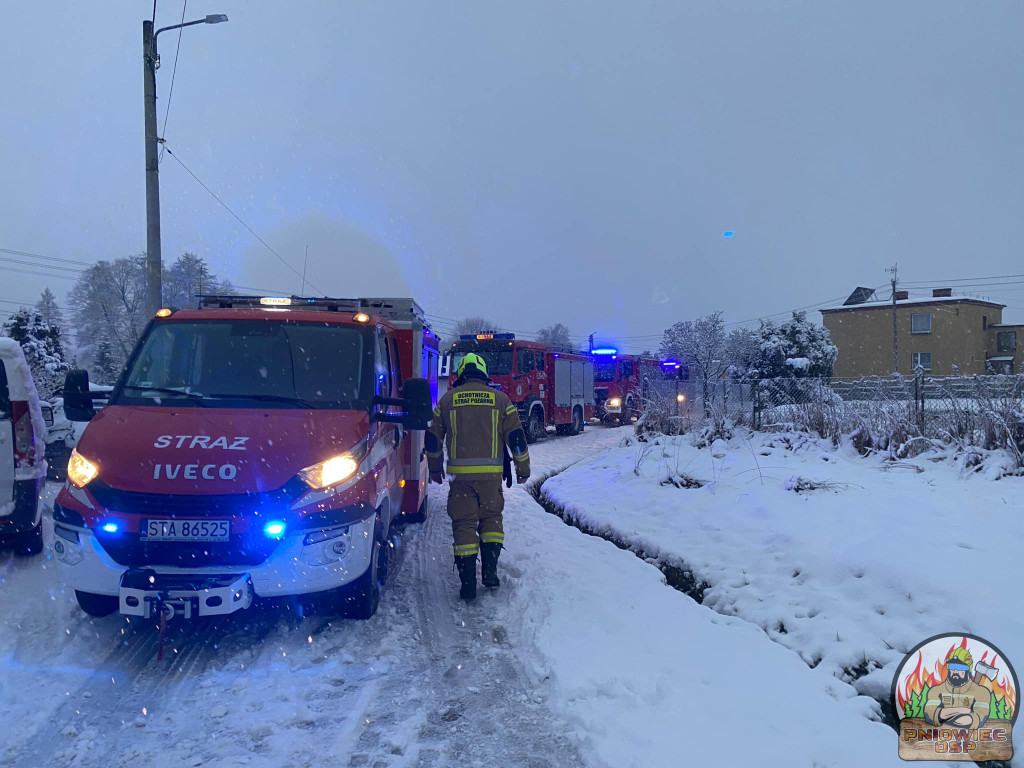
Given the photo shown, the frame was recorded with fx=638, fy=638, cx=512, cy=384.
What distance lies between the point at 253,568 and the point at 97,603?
1.27m

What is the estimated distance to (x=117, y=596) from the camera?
3691mm

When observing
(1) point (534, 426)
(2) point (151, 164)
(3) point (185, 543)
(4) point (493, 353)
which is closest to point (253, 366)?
(3) point (185, 543)

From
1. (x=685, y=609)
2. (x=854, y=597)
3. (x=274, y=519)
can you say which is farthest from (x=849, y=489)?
(x=274, y=519)

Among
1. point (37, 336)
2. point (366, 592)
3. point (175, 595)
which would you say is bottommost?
point (366, 592)

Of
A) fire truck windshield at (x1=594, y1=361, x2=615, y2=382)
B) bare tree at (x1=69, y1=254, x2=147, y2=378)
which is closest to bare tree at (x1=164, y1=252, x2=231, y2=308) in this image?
bare tree at (x1=69, y1=254, x2=147, y2=378)

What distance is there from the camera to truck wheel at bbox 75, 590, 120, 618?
4.06 metres

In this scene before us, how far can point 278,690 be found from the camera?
3539 millimetres

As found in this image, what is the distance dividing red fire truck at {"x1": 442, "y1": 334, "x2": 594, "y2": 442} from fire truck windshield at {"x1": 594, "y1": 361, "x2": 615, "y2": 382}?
11.3 ft

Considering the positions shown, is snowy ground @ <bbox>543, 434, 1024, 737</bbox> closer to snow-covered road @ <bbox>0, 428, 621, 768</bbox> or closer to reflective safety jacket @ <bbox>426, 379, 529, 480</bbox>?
snow-covered road @ <bbox>0, 428, 621, 768</bbox>

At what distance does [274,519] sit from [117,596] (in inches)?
39.0

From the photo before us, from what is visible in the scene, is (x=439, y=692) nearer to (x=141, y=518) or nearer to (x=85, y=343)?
(x=141, y=518)

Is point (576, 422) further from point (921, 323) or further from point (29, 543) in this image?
point (921, 323)

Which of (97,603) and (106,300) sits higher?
(106,300)

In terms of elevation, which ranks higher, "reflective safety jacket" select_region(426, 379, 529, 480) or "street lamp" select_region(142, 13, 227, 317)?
"street lamp" select_region(142, 13, 227, 317)
